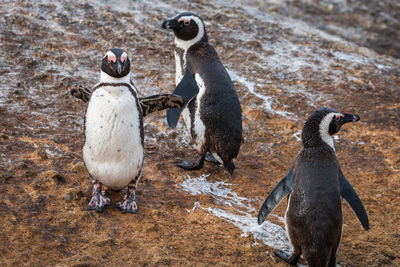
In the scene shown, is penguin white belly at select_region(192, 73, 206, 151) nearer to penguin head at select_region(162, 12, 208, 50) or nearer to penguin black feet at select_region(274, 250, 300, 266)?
penguin head at select_region(162, 12, 208, 50)

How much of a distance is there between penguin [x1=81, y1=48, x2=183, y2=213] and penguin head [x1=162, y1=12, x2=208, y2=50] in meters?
1.53

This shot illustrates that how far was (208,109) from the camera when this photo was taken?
4.85 metres

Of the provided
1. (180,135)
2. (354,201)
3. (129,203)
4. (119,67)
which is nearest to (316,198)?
(354,201)

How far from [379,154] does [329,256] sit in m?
2.59

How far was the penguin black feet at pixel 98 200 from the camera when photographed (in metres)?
3.67

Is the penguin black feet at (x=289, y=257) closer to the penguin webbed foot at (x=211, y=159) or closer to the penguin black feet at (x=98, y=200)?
the penguin black feet at (x=98, y=200)

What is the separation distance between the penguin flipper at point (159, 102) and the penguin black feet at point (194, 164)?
0.91m

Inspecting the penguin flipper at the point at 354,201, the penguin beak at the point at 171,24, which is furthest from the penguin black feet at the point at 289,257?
the penguin beak at the point at 171,24

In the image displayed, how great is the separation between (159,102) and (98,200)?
0.98m

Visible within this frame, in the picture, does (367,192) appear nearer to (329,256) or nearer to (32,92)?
(329,256)

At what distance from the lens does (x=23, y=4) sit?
7074mm

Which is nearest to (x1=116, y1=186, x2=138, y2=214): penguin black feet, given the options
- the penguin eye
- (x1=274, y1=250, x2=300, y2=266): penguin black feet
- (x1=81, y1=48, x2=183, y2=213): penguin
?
(x1=81, y1=48, x2=183, y2=213): penguin

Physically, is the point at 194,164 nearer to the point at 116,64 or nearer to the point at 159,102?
the point at 159,102

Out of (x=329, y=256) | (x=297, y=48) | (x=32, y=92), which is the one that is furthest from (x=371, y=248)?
(x=297, y=48)
